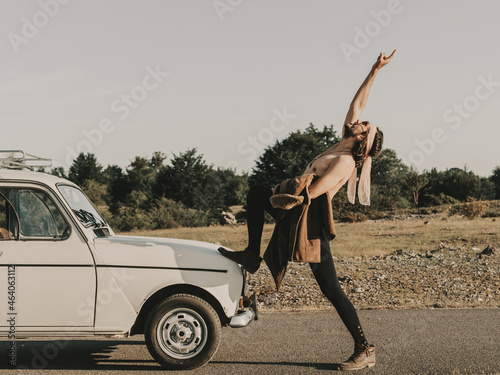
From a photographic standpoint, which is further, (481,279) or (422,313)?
(481,279)

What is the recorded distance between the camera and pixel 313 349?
552 cm

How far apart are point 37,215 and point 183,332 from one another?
1.79 meters

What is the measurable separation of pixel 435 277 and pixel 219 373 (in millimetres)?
6375

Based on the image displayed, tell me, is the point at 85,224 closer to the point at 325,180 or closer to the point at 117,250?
the point at 117,250

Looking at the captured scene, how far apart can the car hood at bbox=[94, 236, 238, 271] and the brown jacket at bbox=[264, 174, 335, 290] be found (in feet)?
1.45

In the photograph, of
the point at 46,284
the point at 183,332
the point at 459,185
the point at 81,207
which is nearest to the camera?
the point at 46,284

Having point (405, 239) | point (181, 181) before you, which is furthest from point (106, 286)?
point (181, 181)

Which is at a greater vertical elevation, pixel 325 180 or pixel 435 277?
pixel 325 180

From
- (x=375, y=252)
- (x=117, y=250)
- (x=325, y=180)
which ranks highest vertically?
(x=325, y=180)

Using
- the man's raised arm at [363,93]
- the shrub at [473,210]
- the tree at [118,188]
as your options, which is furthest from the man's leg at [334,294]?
the tree at [118,188]

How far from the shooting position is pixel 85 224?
517 cm

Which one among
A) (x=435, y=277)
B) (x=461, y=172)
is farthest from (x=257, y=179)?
(x=435, y=277)

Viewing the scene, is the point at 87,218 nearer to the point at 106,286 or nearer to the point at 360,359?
the point at 106,286

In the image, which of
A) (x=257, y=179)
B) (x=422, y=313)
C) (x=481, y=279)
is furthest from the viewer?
(x=257, y=179)
